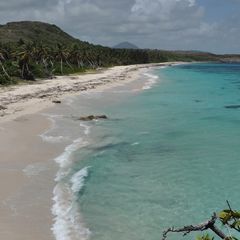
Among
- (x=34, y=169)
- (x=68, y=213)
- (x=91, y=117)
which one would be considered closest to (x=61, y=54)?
(x=91, y=117)

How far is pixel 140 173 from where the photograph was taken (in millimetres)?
22969

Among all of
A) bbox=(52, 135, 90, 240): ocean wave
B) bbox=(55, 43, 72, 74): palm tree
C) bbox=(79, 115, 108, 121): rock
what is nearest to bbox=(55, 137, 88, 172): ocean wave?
bbox=(52, 135, 90, 240): ocean wave

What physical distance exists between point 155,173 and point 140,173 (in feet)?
2.29

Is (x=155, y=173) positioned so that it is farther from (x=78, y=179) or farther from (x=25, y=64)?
(x=25, y=64)

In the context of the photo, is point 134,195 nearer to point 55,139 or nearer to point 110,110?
point 55,139

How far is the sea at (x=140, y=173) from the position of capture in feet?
53.5

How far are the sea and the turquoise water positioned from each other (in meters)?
0.03

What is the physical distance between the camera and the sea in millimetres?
16312

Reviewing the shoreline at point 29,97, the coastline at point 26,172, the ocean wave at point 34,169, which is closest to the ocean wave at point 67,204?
the coastline at point 26,172

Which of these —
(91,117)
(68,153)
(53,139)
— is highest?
(68,153)

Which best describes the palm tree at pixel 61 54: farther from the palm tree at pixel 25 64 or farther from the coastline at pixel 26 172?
the coastline at pixel 26 172

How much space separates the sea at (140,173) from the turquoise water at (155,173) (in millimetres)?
31

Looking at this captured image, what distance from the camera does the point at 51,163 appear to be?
80.2 ft

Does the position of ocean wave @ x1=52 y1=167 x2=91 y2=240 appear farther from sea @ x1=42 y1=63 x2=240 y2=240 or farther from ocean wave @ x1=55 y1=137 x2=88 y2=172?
ocean wave @ x1=55 y1=137 x2=88 y2=172
